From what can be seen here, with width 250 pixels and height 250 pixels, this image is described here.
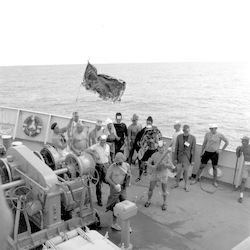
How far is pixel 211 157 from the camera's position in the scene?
761 centimetres

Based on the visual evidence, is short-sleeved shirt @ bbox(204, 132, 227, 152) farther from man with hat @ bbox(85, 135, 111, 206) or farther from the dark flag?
man with hat @ bbox(85, 135, 111, 206)

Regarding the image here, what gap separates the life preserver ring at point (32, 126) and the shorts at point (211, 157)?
5856mm

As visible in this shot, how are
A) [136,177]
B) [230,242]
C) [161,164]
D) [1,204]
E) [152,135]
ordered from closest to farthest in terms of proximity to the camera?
[1,204] < [230,242] < [161,164] < [152,135] < [136,177]

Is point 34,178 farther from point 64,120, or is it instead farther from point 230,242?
point 64,120

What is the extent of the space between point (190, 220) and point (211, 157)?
2.06 m

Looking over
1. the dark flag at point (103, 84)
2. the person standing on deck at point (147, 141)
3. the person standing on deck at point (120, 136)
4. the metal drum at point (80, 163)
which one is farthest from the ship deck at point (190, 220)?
the dark flag at point (103, 84)

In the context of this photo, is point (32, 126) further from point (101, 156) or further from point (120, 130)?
point (101, 156)

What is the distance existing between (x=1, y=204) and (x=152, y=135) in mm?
7087

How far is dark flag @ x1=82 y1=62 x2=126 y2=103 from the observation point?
26.1 feet

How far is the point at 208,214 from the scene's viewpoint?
6.36m

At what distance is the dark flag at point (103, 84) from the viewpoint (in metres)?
7.96

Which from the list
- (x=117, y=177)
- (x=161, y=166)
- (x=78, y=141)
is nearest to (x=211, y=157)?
(x=161, y=166)

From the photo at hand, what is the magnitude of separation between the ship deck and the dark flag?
244 cm

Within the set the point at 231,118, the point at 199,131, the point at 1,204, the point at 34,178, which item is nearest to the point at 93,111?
the point at 199,131
